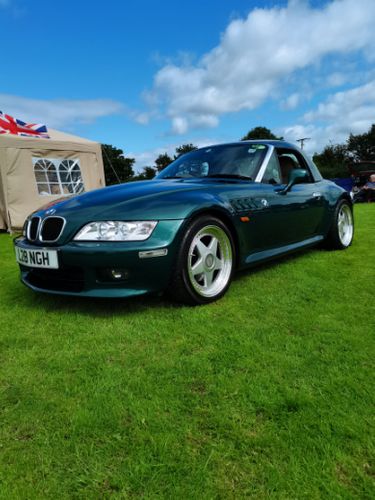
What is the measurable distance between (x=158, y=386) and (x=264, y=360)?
21.5 inches

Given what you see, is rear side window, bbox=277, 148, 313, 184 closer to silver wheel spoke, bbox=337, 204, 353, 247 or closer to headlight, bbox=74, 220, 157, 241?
silver wheel spoke, bbox=337, 204, 353, 247

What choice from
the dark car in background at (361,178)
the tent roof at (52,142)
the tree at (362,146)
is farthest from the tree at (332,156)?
the tent roof at (52,142)

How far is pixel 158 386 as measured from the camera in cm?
174

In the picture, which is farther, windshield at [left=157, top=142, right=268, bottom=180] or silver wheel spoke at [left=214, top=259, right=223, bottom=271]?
windshield at [left=157, top=142, right=268, bottom=180]

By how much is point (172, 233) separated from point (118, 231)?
0.35 metres

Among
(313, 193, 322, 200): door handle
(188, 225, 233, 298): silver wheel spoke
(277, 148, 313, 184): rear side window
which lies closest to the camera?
(188, 225, 233, 298): silver wheel spoke

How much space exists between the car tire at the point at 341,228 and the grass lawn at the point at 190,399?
1906mm

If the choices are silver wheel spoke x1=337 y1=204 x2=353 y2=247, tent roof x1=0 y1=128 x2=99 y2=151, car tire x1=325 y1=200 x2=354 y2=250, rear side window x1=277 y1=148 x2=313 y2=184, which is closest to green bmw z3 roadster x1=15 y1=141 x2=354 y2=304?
rear side window x1=277 y1=148 x2=313 y2=184

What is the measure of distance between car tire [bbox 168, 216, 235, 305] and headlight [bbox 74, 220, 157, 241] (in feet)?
0.90

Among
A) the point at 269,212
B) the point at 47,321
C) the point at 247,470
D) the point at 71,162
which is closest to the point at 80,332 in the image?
the point at 47,321

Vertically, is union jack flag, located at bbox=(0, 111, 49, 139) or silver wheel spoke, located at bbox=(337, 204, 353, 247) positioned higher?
union jack flag, located at bbox=(0, 111, 49, 139)

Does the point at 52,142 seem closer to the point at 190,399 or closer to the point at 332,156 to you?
the point at 190,399

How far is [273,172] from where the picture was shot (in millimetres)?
3816

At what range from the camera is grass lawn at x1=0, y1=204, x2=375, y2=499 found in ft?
3.98
